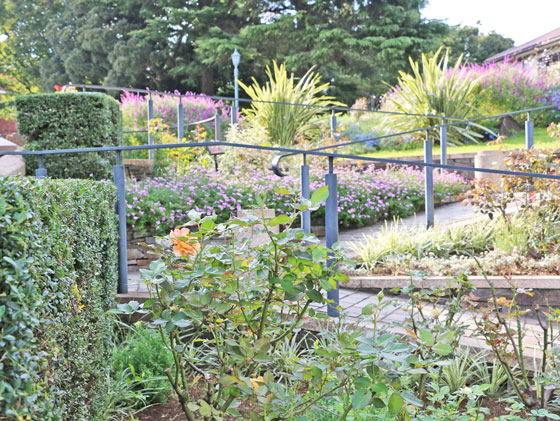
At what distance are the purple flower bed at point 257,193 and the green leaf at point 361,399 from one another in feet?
9.23

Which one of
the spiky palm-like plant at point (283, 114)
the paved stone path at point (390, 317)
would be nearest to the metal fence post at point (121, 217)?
the paved stone path at point (390, 317)

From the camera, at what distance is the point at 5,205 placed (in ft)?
3.18

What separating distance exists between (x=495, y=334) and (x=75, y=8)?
23.9 metres

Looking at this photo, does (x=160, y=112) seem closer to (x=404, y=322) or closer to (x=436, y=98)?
(x=436, y=98)

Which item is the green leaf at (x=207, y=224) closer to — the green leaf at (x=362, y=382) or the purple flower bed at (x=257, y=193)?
the green leaf at (x=362, y=382)

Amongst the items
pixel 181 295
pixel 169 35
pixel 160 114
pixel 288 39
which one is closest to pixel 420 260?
pixel 181 295

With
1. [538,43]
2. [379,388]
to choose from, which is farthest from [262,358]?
[538,43]

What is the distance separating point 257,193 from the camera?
474 centimetres

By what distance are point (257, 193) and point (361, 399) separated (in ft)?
11.5

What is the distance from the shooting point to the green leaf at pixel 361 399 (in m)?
→ 1.29

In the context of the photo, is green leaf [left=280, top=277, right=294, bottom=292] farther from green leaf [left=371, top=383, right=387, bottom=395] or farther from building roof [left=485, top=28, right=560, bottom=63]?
building roof [left=485, top=28, right=560, bottom=63]

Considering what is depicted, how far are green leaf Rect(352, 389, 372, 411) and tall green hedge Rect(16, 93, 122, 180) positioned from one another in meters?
4.35

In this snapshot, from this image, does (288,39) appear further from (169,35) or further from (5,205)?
(5,205)

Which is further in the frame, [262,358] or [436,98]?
[436,98]
